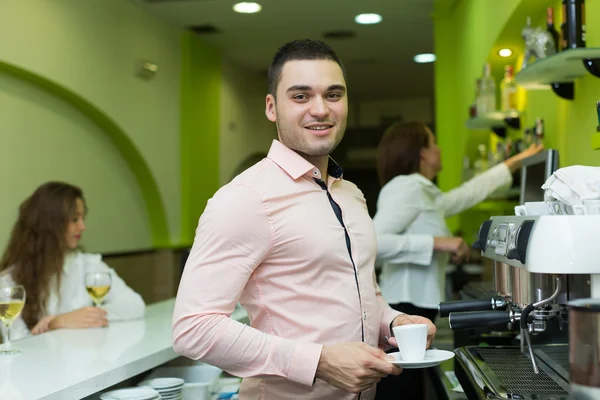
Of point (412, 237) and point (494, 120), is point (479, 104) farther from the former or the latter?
point (412, 237)

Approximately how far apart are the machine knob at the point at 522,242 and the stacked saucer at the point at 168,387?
1005 mm

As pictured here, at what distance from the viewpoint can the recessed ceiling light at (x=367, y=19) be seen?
235 inches

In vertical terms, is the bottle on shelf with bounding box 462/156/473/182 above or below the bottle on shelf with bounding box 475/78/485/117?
below

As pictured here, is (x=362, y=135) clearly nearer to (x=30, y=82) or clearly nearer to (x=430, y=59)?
(x=430, y=59)

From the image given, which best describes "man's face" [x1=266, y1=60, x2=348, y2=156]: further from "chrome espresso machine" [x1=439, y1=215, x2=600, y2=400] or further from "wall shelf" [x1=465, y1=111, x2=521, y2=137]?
"wall shelf" [x1=465, y1=111, x2=521, y2=137]

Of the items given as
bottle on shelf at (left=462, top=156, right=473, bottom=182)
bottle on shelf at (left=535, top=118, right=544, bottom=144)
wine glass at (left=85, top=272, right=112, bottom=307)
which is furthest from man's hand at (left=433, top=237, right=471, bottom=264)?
bottle on shelf at (left=462, top=156, right=473, bottom=182)

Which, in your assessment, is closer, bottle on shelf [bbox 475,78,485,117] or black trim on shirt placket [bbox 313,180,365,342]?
black trim on shirt placket [bbox 313,180,365,342]

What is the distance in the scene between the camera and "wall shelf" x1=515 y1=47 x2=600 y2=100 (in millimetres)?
1957

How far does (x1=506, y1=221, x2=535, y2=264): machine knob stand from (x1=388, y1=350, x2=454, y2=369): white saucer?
25 centimetres

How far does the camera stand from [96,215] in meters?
5.26

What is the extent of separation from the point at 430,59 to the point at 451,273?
2985 mm

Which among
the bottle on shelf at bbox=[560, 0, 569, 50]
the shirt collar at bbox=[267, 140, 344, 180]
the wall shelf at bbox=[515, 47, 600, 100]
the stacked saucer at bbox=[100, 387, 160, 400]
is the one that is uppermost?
the bottle on shelf at bbox=[560, 0, 569, 50]

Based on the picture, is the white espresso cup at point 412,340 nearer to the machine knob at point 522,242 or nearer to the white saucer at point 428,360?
the white saucer at point 428,360

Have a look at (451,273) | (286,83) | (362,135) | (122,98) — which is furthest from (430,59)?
(286,83)
